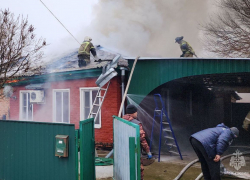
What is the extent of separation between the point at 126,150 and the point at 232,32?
16.8 m

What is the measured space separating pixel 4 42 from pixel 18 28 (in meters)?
0.91

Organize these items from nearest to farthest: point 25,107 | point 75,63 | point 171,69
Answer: point 171,69
point 75,63
point 25,107

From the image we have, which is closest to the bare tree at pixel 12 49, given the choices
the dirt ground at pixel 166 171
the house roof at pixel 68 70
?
the house roof at pixel 68 70

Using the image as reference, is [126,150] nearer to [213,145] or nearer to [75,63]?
[213,145]

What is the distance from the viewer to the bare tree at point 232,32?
58.1 ft

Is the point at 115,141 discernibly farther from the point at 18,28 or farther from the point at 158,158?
the point at 18,28

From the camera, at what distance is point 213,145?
15.5ft

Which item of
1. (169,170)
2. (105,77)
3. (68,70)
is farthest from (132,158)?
(68,70)

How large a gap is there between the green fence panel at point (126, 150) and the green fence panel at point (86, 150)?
51 centimetres

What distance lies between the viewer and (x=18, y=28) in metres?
7.92

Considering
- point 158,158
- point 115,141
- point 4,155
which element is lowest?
point 158,158

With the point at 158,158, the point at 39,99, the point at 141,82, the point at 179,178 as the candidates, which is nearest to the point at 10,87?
the point at 39,99

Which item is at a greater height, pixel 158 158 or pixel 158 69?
pixel 158 69

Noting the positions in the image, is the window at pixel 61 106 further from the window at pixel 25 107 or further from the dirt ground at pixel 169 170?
the dirt ground at pixel 169 170
